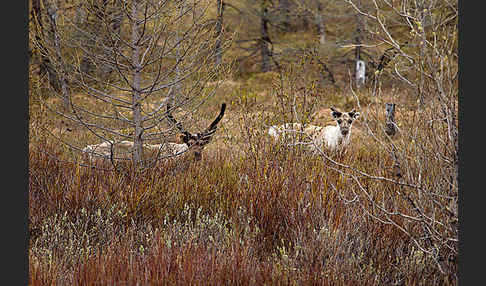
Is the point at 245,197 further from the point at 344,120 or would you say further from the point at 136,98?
the point at 344,120

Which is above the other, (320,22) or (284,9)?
(284,9)

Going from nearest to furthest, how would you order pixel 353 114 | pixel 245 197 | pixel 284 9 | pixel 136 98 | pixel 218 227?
pixel 218 227 → pixel 245 197 → pixel 136 98 → pixel 353 114 → pixel 284 9

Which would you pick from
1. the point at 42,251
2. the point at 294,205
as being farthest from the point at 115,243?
the point at 294,205

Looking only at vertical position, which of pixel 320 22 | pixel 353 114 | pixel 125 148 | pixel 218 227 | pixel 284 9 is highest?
pixel 284 9

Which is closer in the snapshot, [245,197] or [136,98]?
[245,197]

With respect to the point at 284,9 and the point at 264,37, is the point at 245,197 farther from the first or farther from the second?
the point at 284,9

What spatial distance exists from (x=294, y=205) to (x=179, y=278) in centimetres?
150

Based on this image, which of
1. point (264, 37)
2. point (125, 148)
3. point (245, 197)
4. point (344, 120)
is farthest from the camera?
point (264, 37)

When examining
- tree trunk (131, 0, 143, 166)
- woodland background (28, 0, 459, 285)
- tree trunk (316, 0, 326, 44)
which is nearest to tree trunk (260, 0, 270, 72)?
tree trunk (316, 0, 326, 44)

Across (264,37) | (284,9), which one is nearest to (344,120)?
(264,37)

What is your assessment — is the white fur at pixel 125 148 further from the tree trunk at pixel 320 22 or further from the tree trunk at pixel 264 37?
the tree trunk at pixel 320 22

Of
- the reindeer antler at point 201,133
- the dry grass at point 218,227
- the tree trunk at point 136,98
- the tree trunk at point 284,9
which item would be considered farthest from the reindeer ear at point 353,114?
the tree trunk at point 284,9

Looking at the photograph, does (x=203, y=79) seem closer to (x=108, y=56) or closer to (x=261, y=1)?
(x=108, y=56)

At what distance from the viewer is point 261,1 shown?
65.7 ft
